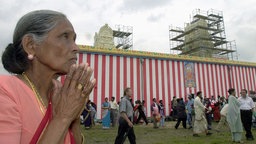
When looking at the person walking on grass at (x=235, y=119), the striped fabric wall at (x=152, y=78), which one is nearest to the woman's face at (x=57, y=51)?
the person walking on grass at (x=235, y=119)

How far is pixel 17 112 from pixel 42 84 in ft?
1.03

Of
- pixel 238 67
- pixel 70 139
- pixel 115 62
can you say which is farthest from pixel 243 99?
pixel 238 67

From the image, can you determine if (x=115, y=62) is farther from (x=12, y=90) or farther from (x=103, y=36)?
(x=12, y=90)

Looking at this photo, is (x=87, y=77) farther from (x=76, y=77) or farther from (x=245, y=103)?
(x=245, y=103)

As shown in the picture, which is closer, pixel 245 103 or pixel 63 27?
pixel 63 27

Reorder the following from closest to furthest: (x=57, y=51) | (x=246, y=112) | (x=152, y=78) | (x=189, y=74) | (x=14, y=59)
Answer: (x=57, y=51) < (x=14, y=59) < (x=246, y=112) < (x=152, y=78) < (x=189, y=74)

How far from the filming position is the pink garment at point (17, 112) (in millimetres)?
872

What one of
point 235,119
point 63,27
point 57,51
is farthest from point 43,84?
point 235,119

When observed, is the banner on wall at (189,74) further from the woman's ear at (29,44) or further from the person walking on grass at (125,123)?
the woman's ear at (29,44)

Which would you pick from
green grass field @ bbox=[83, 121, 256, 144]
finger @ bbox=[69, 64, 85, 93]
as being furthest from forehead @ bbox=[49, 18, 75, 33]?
green grass field @ bbox=[83, 121, 256, 144]

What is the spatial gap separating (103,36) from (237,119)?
708 inches

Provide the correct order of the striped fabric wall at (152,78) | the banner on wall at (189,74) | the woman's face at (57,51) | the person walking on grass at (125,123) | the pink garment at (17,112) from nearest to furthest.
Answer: the pink garment at (17,112) < the woman's face at (57,51) < the person walking on grass at (125,123) < the striped fabric wall at (152,78) < the banner on wall at (189,74)

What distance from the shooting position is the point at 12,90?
1003mm

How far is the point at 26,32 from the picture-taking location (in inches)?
48.0
